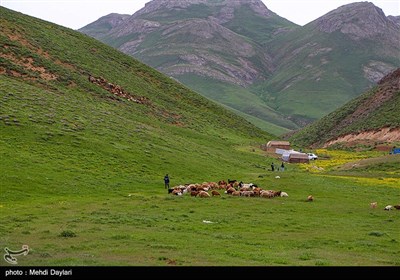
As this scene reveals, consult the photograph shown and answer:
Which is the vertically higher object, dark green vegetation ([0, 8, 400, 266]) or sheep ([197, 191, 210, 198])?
dark green vegetation ([0, 8, 400, 266])

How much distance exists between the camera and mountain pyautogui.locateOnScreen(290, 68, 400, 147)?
134000 millimetres

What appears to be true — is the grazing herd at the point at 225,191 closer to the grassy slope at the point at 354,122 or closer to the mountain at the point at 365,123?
the mountain at the point at 365,123

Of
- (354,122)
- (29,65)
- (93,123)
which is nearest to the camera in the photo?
(93,123)

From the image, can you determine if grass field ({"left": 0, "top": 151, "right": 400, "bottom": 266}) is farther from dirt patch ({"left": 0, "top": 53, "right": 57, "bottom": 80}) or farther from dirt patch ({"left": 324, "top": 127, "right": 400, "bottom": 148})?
Result: dirt patch ({"left": 324, "top": 127, "right": 400, "bottom": 148})

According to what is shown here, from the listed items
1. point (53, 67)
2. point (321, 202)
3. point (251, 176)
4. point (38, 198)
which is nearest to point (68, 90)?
point (53, 67)

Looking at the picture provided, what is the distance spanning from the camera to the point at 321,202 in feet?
139

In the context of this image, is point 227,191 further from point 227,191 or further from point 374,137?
point 374,137

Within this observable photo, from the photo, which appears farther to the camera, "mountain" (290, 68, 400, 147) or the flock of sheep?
"mountain" (290, 68, 400, 147)

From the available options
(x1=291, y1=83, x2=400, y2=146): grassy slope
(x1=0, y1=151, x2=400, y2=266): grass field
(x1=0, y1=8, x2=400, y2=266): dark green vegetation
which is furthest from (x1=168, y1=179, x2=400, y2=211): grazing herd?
(x1=291, y1=83, x2=400, y2=146): grassy slope

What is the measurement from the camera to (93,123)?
74.2 meters

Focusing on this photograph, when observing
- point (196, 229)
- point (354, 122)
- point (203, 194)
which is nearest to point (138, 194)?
point (203, 194)

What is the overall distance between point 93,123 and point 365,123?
99.3 metres

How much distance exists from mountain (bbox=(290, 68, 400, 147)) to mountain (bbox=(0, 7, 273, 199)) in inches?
1137

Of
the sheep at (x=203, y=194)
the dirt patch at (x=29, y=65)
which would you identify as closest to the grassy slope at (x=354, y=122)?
the dirt patch at (x=29, y=65)
